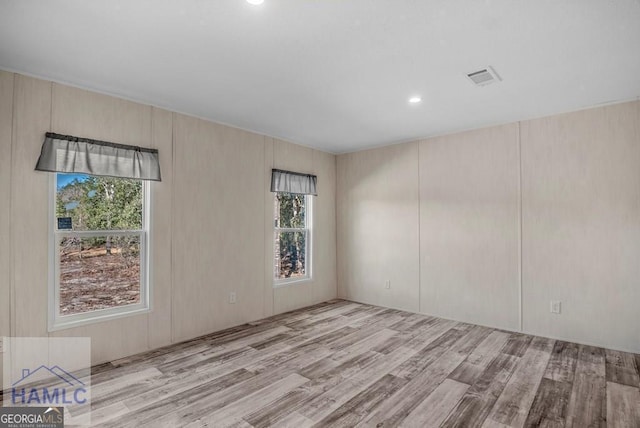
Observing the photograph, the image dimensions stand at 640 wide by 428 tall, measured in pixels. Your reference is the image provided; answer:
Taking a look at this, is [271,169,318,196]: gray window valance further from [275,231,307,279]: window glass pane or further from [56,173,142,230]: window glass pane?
[56,173,142,230]: window glass pane

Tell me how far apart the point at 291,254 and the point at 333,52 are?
330cm

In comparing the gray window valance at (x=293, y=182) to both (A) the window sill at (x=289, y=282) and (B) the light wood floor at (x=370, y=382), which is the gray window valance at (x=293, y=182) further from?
(B) the light wood floor at (x=370, y=382)

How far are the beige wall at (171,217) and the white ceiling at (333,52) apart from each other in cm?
26

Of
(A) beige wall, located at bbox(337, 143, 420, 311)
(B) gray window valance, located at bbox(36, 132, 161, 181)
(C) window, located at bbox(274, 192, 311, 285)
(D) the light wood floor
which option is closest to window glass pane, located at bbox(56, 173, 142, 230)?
(B) gray window valance, located at bbox(36, 132, 161, 181)

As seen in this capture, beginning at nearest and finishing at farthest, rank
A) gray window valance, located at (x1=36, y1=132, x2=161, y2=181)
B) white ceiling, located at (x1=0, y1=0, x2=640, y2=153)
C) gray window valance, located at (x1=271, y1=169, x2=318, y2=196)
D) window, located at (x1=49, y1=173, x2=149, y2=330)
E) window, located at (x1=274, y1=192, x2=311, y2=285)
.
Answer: white ceiling, located at (x1=0, y1=0, x2=640, y2=153), gray window valance, located at (x1=36, y1=132, x2=161, y2=181), window, located at (x1=49, y1=173, x2=149, y2=330), gray window valance, located at (x1=271, y1=169, x2=318, y2=196), window, located at (x1=274, y1=192, x2=311, y2=285)

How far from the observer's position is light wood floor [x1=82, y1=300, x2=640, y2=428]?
227cm

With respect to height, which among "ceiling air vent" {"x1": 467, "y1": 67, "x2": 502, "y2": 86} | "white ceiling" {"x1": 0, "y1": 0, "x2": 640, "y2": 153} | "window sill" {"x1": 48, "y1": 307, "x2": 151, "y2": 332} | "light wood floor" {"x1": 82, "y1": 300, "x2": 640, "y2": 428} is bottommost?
"light wood floor" {"x1": 82, "y1": 300, "x2": 640, "y2": 428}

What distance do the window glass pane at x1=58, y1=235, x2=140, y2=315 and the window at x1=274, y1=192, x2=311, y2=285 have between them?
1.93 meters

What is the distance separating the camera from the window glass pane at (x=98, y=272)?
2.99 m

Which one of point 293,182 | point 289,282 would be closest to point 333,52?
point 293,182

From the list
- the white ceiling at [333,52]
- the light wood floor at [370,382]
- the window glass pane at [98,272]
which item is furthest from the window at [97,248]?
→ the white ceiling at [333,52]

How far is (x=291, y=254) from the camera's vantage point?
512 centimetres

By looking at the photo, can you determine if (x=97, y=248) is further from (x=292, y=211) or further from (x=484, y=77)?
(x=484, y=77)

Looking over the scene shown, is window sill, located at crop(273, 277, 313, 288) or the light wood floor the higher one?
window sill, located at crop(273, 277, 313, 288)
